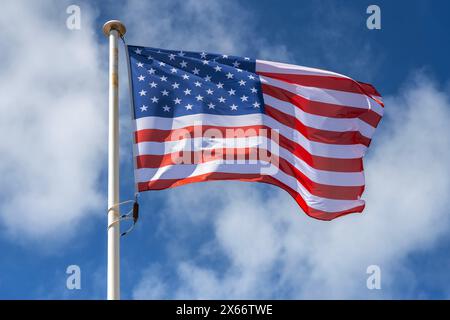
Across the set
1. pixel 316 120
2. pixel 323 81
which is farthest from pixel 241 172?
pixel 323 81

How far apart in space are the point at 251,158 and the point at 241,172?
407 mm

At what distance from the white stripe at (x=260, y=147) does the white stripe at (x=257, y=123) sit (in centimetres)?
35

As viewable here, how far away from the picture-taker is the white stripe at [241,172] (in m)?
14.4

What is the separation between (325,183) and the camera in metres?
16.3

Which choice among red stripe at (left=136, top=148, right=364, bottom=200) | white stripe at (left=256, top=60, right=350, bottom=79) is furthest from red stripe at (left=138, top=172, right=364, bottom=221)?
white stripe at (left=256, top=60, right=350, bottom=79)

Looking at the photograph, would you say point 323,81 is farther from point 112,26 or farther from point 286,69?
point 112,26

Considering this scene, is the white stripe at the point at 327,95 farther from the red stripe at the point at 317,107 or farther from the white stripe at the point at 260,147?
the white stripe at the point at 260,147

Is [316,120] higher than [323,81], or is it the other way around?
[323,81]

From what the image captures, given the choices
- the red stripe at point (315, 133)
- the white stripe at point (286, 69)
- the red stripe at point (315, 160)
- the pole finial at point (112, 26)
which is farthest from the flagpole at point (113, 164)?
the red stripe at point (315, 133)

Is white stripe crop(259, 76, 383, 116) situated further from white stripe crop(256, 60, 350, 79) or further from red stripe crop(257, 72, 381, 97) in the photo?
white stripe crop(256, 60, 350, 79)

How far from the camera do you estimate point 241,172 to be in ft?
49.2

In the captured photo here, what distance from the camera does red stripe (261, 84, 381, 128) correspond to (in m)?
16.7
